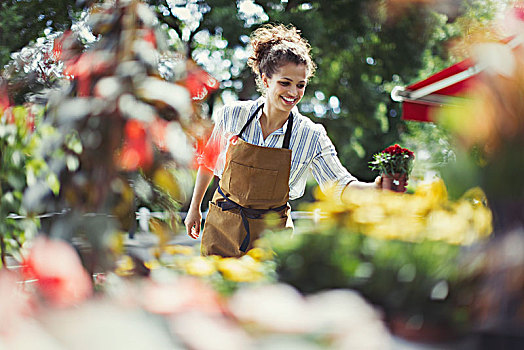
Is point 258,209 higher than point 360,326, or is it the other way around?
point 360,326

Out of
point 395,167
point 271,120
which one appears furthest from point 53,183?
point 395,167

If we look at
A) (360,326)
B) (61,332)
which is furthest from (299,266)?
(61,332)

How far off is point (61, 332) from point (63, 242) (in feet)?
0.30

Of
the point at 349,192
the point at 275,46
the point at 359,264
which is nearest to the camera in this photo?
the point at 359,264

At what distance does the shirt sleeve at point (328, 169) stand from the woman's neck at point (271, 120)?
0.61ft

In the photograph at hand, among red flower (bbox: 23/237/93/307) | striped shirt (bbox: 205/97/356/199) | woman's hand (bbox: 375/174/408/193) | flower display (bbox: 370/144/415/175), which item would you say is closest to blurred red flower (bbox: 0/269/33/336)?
red flower (bbox: 23/237/93/307)

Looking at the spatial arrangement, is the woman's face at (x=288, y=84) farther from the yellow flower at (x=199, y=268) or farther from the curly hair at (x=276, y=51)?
the yellow flower at (x=199, y=268)

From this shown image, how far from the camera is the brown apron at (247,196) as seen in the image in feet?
6.63

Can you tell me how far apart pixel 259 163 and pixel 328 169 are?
291mm

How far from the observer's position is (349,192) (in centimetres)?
180

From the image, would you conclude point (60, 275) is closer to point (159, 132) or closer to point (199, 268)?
point (159, 132)

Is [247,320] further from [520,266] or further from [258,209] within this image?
[258,209]

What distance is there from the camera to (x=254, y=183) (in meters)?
2.07

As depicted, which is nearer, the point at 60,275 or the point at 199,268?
the point at 60,275
